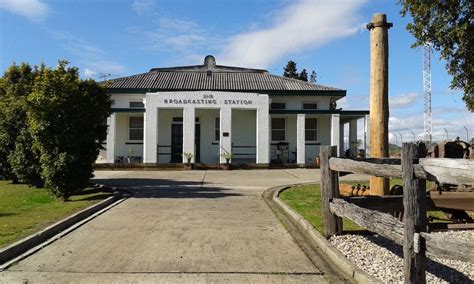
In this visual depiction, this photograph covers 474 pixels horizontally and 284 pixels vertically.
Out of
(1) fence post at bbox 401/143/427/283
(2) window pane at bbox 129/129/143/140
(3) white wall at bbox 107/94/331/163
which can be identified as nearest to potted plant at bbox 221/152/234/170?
(3) white wall at bbox 107/94/331/163

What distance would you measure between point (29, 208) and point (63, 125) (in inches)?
93.7

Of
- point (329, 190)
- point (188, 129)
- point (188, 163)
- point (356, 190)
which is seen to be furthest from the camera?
point (188, 129)

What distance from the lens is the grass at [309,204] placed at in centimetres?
806

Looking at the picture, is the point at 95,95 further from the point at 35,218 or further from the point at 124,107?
the point at 124,107

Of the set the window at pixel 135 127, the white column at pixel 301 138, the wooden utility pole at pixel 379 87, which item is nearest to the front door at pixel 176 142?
the window at pixel 135 127

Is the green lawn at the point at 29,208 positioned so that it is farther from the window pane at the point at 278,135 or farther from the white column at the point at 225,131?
the window pane at the point at 278,135

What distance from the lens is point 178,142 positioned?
27.0 m

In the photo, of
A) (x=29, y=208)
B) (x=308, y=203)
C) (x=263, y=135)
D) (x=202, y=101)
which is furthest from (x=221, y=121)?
(x=29, y=208)

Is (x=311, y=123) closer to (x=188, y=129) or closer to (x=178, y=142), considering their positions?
(x=188, y=129)

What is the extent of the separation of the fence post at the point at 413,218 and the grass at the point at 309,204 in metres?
3.14

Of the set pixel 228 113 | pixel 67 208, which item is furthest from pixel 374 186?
pixel 228 113

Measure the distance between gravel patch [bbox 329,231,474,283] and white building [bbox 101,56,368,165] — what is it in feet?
58.8

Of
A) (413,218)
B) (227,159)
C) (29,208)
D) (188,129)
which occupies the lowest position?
(29,208)

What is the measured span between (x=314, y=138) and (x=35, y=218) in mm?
21262
